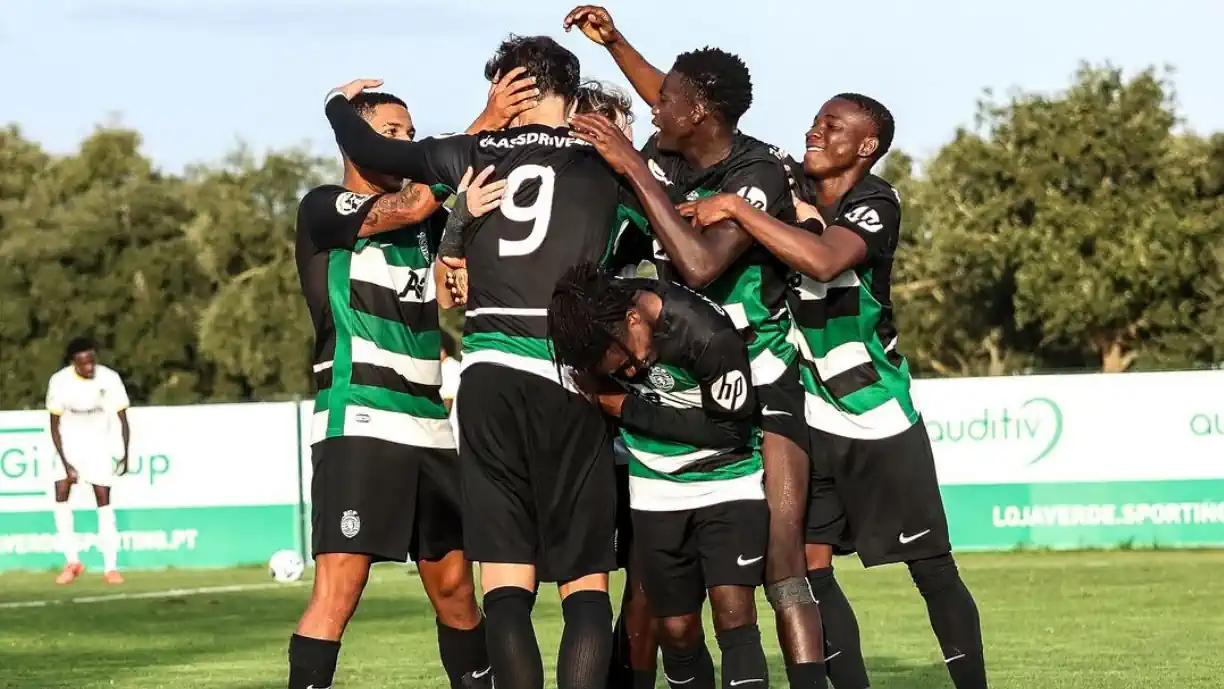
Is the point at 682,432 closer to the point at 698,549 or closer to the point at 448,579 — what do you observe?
the point at 698,549

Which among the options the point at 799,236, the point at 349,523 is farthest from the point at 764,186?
the point at 349,523

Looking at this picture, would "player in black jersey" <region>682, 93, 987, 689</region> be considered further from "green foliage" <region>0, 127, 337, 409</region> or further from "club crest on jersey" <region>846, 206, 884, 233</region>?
"green foliage" <region>0, 127, 337, 409</region>

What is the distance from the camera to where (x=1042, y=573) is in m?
19.8

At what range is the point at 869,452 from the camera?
28.3ft

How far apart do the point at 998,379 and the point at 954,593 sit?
47.2ft

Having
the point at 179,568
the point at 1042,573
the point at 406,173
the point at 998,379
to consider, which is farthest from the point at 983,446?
the point at 406,173

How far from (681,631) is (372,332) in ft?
5.73

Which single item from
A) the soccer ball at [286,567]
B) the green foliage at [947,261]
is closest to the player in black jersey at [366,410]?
the soccer ball at [286,567]

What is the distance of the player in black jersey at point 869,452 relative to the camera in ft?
28.2

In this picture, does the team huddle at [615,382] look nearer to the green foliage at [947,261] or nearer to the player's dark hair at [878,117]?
the player's dark hair at [878,117]

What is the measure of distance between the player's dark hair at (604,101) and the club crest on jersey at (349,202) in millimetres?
957

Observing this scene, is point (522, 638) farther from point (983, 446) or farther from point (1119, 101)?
point (1119, 101)

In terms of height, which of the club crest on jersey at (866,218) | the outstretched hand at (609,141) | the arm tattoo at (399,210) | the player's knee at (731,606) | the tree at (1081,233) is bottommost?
the player's knee at (731,606)

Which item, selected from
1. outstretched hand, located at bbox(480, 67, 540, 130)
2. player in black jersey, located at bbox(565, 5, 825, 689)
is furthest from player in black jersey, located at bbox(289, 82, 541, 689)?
player in black jersey, located at bbox(565, 5, 825, 689)
